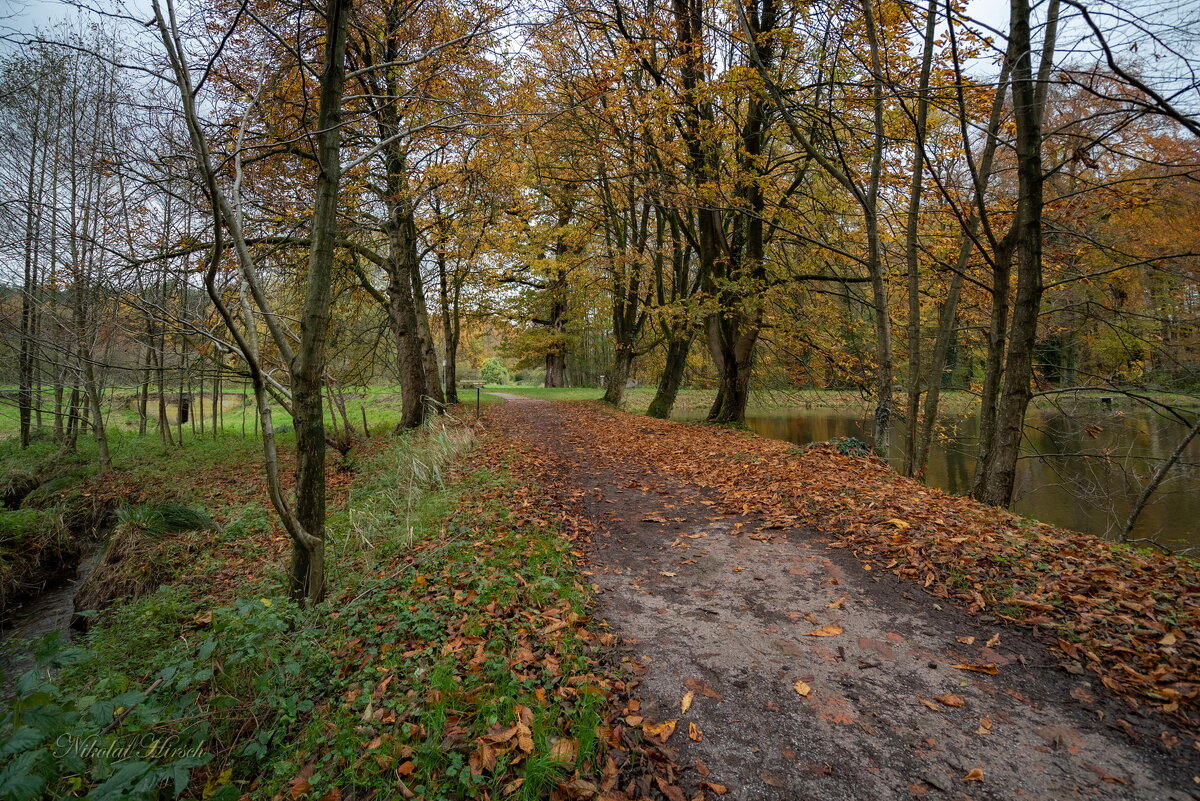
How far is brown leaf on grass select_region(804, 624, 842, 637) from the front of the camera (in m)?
3.45

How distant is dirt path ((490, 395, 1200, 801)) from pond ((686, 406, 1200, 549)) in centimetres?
358

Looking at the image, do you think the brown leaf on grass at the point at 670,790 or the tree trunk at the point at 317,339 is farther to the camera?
the tree trunk at the point at 317,339

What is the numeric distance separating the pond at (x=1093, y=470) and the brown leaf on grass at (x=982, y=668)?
12.2 ft

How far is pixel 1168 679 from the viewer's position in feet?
8.75

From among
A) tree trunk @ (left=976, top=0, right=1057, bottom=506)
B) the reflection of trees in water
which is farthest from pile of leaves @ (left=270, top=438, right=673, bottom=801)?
tree trunk @ (left=976, top=0, right=1057, bottom=506)

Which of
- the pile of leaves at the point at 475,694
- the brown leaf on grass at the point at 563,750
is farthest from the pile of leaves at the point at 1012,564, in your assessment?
the brown leaf on grass at the point at 563,750

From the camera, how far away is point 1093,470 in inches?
392

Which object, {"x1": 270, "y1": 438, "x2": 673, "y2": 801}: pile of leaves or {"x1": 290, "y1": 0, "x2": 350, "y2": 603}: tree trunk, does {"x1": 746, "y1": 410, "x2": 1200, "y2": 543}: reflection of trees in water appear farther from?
{"x1": 290, "y1": 0, "x2": 350, "y2": 603}: tree trunk

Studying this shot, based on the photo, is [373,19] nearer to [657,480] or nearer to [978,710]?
[657,480]

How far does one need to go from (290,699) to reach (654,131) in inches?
474

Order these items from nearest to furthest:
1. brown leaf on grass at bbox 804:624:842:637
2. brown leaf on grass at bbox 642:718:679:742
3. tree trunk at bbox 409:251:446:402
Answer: brown leaf on grass at bbox 642:718:679:742 < brown leaf on grass at bbox 804:624:842:637 < tree trunk at bbox 409:251:446:402

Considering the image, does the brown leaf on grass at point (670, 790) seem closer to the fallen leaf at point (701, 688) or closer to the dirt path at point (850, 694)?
the dirt path at point (850, 694)

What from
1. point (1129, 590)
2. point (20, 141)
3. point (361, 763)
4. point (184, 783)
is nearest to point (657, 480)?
point (1129, 590)

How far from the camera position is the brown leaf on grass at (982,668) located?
9.73 ft
